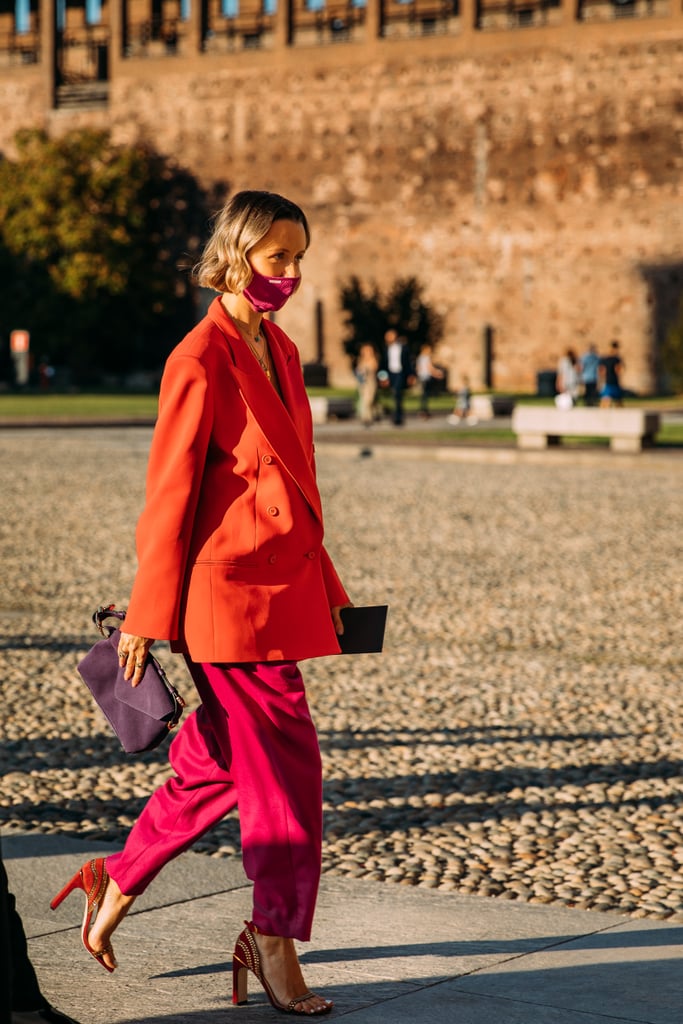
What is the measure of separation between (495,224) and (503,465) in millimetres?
24898

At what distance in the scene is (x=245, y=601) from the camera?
2.87m

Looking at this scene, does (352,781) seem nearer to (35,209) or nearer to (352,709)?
(352,709)

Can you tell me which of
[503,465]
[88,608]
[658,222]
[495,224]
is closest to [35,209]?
[495,224]

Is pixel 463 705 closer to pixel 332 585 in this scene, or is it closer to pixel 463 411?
pixel 332 585

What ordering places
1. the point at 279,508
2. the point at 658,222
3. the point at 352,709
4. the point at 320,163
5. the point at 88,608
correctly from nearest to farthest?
the point at 279,508 < the point at 352,709 < the point at 88,608 < the point at 658,222 < the point at 320,163

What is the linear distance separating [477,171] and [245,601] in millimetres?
41317

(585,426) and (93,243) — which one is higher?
(93,243)

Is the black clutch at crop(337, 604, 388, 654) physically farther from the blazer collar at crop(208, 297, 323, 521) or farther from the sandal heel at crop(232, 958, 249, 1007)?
the sandal heel at crop(232, 958, 249, 1007)

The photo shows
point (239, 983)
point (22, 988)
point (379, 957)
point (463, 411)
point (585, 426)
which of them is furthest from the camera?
point (463, 411)

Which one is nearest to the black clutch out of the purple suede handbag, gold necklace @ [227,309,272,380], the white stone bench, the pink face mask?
the purple suede handbag

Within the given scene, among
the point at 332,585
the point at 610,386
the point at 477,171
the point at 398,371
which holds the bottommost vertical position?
the point at 610,386

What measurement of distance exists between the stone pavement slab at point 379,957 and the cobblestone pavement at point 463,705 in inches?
12.0

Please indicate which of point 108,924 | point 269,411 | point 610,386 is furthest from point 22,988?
point 610,386

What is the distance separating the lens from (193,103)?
4644 centimetres
